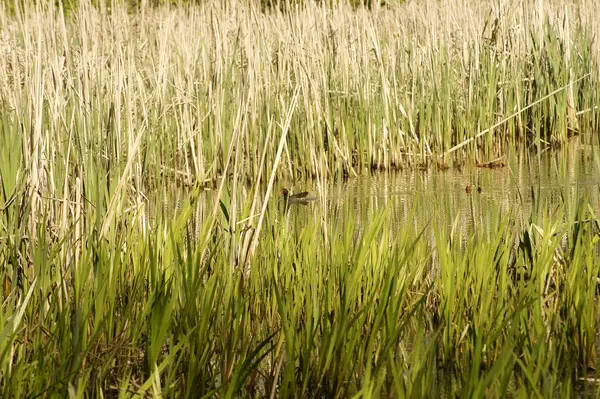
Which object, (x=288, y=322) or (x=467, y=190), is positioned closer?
(x=288, y=322)

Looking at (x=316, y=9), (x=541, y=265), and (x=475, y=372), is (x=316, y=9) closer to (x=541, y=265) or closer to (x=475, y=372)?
(x=541, y=265)

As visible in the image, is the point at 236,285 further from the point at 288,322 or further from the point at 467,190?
the point at 467,190

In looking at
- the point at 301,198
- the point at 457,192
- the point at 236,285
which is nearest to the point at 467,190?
the point at 457,192

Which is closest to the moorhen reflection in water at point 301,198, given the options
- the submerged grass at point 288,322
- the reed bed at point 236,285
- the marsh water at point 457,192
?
the marsh water at point 457,192

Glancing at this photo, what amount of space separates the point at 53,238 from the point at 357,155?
3.55 meters

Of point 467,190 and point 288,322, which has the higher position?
point 467,190

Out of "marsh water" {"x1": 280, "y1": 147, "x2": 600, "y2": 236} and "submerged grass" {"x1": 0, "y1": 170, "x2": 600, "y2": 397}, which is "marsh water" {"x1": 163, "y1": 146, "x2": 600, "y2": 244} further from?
"submerged grass" {"x1": 0, "y1": 170, "x2": 600, "y2": 397}

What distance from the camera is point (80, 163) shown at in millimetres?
3025

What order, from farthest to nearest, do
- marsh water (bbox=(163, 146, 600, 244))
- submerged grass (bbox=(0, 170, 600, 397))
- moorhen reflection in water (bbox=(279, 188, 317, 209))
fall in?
1. moorhen reflection in water (bbox=(279, 188, 317, 209))
2. marsh water (bbox=(163, 146, 600, 244))
3. submerged grass (bbox=(0, 170, 600, 397))

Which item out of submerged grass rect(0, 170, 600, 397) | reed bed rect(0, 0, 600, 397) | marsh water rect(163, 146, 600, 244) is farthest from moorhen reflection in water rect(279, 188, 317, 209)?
submerged grass rect(0, 170, 600, 397)

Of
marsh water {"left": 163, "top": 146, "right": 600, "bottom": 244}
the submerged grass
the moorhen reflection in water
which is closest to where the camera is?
the submerged grass

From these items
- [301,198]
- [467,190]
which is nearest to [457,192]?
[467,190]

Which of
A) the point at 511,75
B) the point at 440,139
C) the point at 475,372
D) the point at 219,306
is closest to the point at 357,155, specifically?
the point at 440,139

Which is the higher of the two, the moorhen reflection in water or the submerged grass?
the moorhen reflection in water
